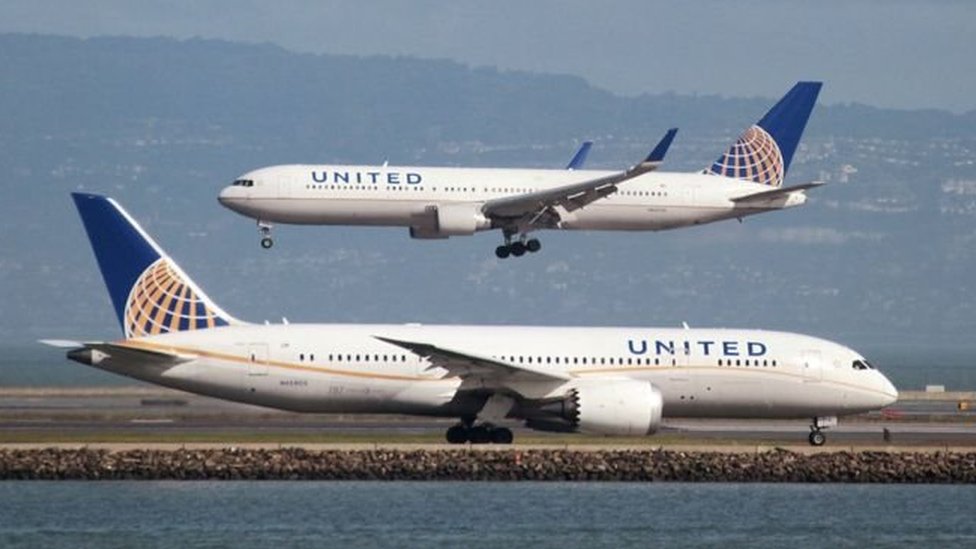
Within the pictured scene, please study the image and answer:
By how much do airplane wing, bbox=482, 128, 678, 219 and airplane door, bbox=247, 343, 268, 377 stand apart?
1863cm

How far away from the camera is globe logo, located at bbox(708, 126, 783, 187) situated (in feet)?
314

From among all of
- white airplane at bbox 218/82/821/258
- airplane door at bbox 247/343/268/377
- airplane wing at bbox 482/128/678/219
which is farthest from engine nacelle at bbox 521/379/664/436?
airplane wing at bbox 482/128/678/219

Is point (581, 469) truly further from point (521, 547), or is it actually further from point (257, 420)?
point (257, 420)

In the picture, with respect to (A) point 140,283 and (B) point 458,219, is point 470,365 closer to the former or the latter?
(A) point 140,283

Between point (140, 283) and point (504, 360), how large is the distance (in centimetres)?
1003

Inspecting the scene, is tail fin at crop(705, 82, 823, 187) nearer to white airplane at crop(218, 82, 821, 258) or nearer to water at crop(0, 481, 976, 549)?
white airplane at crop(218, 82, 821, 258)

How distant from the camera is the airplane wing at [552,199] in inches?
3157

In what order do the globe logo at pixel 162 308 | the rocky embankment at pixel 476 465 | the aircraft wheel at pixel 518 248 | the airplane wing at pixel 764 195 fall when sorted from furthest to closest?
the airplane wing at pixel 764 195 → the aircraft wheel at pixel 518 248 → the globe logo at pixel 162 308 → the rocky embankment at pixel 476 465

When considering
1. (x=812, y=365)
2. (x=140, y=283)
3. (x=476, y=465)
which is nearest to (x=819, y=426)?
(x=812, y=365)

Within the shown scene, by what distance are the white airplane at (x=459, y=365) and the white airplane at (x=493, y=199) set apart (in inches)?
423

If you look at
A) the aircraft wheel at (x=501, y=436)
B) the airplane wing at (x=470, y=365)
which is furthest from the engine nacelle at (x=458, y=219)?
the airplane wing at (x=470, y=365)

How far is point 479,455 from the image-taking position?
61688 millimetres

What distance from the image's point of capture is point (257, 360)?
208 feet

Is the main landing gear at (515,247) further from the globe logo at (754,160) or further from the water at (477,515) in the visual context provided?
the water at (477,515)
